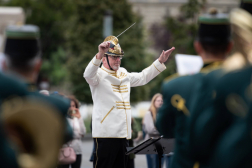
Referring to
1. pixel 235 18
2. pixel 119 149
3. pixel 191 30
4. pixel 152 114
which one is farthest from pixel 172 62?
pixel 235 18

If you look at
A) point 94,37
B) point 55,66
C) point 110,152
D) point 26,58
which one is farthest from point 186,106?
point 55,66

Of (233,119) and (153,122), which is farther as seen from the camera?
(153,122)

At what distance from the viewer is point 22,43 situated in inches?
115


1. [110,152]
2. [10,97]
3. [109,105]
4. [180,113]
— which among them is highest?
[10,97]

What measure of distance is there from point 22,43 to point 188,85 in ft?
3.62

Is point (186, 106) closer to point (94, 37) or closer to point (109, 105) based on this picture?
point (109, 105)

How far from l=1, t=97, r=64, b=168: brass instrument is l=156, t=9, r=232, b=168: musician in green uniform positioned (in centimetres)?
99

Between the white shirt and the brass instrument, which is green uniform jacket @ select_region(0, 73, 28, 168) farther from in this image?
the white shirt

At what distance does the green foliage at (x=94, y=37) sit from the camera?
81.6 ft

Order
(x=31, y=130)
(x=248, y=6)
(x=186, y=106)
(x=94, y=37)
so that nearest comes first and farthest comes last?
(x=31, y=130)
(x=248, y=6)
(x=186, y=106)
(x=94, y=37)

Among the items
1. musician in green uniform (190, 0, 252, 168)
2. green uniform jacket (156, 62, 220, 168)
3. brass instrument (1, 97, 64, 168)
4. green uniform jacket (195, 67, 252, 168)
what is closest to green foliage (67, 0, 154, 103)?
green uniform jacket (156, 62, 220, 168)

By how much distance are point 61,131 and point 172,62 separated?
2531cm

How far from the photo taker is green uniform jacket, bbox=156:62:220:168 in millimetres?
3305

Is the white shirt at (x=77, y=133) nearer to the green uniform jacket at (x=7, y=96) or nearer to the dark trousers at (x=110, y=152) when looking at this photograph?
the dark trousers at (x=110, y=152)
